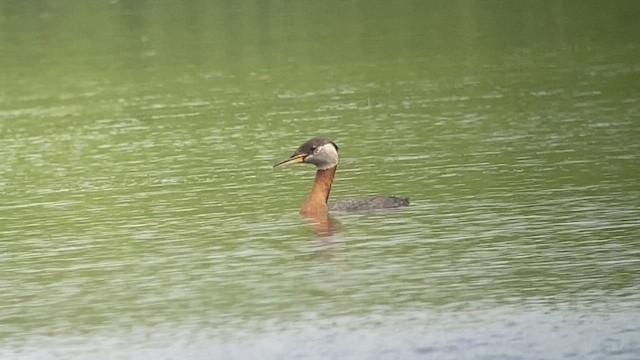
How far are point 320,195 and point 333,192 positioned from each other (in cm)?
201

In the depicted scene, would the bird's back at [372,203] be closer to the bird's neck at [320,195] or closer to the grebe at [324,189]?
the grebe at [324,189]

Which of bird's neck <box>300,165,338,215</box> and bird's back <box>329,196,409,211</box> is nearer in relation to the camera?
bird's back <box>329,196,409,211</box>

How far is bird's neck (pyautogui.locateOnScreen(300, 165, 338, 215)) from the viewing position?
75.7 feet

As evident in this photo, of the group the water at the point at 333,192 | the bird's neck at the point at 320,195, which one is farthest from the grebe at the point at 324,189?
the water at the point at 333,192

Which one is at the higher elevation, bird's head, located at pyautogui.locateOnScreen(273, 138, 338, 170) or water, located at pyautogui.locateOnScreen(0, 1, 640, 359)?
bird's head, located at pyautogui.locateOnScreen(273, 138, 338, 170)

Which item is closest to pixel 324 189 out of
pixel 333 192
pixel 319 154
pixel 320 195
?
pixel 320 195

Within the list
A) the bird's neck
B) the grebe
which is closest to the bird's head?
the grebe

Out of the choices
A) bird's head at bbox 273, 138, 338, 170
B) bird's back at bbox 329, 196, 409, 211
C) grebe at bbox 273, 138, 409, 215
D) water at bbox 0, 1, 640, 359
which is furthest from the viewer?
bird's head at bbox 273, 138, 338, 170

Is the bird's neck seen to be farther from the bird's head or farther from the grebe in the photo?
the bird's head

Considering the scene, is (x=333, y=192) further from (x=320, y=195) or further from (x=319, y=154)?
(x=320, y=195)

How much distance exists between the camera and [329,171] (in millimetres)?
23609

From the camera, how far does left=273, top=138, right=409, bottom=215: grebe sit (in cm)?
2266

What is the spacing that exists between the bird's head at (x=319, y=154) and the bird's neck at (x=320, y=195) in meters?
0.10

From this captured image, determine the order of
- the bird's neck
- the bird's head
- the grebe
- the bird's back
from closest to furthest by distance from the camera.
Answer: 1. the bird's back
2. the grebe
3. the bird's neck
4. the bird's head
